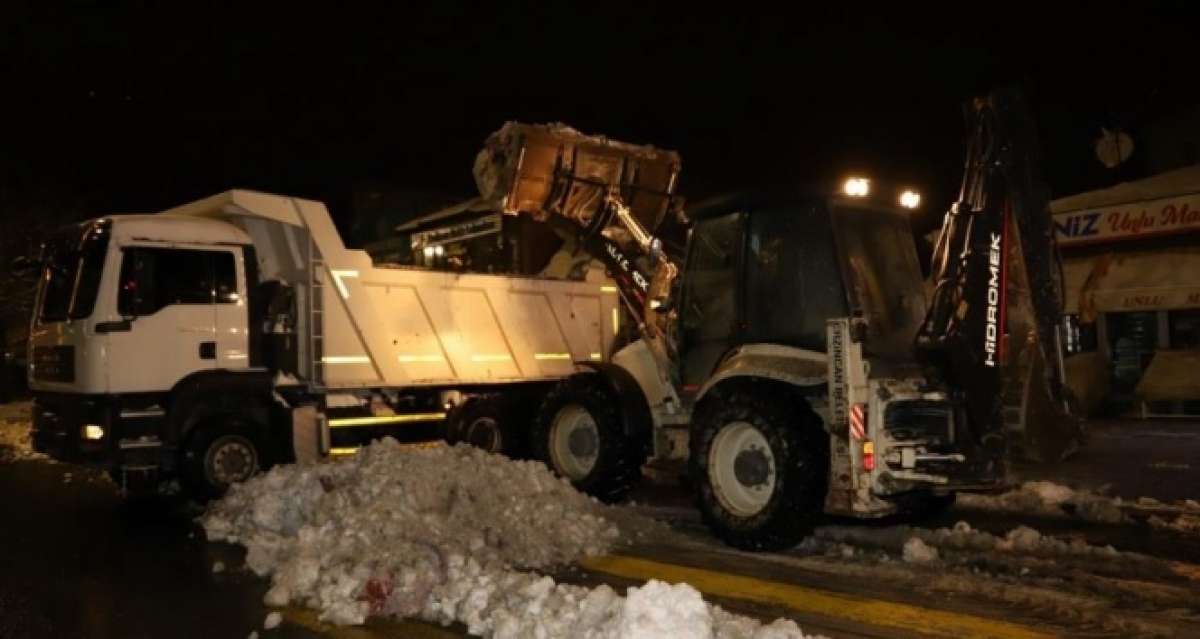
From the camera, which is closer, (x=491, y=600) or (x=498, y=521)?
(x=491, y=600)

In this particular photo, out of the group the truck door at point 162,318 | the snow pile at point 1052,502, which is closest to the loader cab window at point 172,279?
the truck door at point 162,318

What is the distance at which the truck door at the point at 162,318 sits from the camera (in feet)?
32.0

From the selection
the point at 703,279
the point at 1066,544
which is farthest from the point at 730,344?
the point at 1066,544

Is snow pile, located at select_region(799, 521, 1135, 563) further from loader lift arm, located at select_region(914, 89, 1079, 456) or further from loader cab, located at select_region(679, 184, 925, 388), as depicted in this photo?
loader cab, located at select_region(679, 184, 925, 388)

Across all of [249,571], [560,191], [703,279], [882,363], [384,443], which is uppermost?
[560,191]

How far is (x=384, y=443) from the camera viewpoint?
9320mm

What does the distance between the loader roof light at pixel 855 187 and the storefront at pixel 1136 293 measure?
8124mm

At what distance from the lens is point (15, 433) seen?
18250 mm

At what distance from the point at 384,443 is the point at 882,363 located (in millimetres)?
4665

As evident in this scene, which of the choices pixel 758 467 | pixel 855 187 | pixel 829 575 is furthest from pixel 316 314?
pixel 829 575

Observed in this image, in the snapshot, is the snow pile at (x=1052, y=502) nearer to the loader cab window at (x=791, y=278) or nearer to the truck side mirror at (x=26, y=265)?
the loader cab window at (x=791, y=278)

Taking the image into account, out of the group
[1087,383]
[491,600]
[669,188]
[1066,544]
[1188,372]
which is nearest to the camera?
[491,600]

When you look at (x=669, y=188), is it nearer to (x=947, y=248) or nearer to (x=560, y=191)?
(x=560, y=191)

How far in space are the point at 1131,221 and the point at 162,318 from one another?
1387 centimetres
